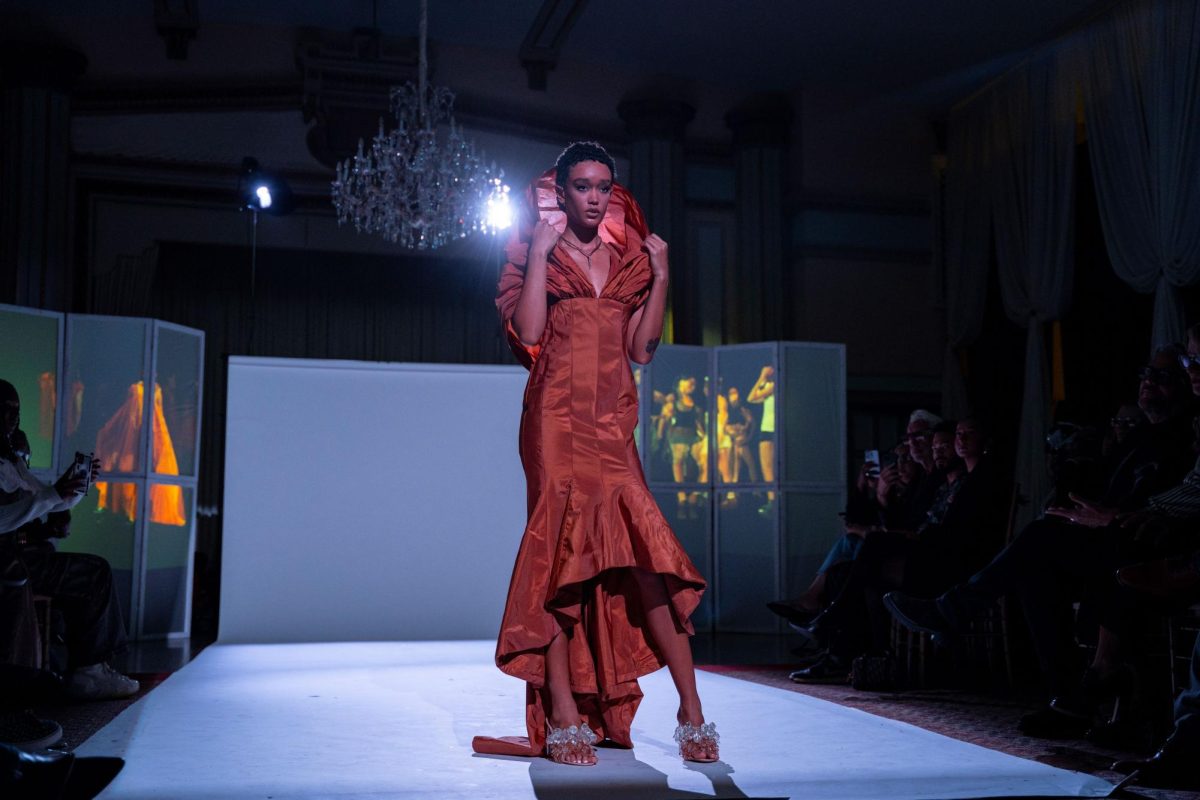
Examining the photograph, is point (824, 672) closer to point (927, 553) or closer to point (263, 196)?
point (927, 553)

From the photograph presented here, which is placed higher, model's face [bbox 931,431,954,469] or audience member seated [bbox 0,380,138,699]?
model's face [bbox 931,431,954,469]

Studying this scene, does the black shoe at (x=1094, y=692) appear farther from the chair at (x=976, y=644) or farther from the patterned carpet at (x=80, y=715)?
the patterned carpet at (x=80, y=715)

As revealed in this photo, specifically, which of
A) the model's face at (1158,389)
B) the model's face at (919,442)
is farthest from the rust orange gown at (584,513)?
the model's face at (919,442)

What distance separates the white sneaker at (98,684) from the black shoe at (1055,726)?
2.66 metres

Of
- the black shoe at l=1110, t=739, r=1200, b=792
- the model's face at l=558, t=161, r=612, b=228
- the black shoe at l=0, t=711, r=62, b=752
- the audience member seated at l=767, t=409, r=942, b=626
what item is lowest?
the black shoe at l=0, t=711, r=62, b=752

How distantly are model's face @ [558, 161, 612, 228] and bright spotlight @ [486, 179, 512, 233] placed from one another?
4.77m

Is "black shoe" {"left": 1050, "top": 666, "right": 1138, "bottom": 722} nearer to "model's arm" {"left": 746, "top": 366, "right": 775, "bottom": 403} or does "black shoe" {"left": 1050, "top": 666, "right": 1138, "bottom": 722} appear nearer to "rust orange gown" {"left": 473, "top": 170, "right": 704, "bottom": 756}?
"rust orange gown" {"left": 473, "top": 170, "right": 704, "bottom": 756}

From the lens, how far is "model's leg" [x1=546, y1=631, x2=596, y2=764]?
2.28 m

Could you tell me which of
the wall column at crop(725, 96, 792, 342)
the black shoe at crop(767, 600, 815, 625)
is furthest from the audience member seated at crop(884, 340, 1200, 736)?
the wall column at crop(725, 96, 792, 342)

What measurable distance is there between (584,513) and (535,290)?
1.53ft

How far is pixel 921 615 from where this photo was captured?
3.56 meters

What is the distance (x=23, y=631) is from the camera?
3.12 m

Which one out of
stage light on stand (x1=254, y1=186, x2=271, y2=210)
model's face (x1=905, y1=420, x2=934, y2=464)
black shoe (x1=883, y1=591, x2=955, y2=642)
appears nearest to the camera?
black shoe (x1=883, y1=591, x2=955, y2=642)

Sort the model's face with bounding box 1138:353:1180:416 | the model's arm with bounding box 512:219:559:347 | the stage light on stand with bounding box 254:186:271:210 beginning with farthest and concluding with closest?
the stage light on stand with bounding box 254:186:271:210, the model's face with bounding box 1138:353:1180:416, the model's arm with bounding box 512:219:559:347
